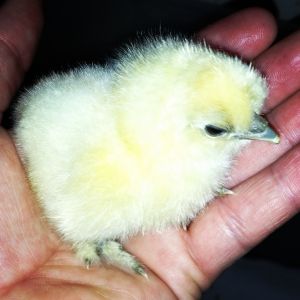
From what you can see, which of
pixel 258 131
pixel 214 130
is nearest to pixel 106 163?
pixel 214 130

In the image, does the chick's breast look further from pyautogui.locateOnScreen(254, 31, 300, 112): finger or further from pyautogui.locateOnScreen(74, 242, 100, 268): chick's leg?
pyautogui.locateOnScreen(254, 31, 300, 112): finger

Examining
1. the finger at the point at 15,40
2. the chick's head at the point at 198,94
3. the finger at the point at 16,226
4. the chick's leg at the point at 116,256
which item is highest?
the chick's head at the point at 198,94

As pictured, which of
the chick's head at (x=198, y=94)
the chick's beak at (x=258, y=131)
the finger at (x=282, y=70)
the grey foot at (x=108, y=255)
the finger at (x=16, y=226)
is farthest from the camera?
the finger at (x=282, y=70)

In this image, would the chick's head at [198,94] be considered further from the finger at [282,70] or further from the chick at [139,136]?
the finger at [282,70]

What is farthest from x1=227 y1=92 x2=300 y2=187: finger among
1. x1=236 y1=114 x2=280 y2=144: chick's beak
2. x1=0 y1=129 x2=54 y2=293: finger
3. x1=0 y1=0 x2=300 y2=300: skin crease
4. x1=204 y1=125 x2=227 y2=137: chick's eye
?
x1=0 y1=129 x2=54 y2=293: finger

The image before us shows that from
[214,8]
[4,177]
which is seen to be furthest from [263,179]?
[214,8]

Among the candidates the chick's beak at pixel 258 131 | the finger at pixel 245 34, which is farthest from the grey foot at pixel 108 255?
the finger at pixel 245 34
